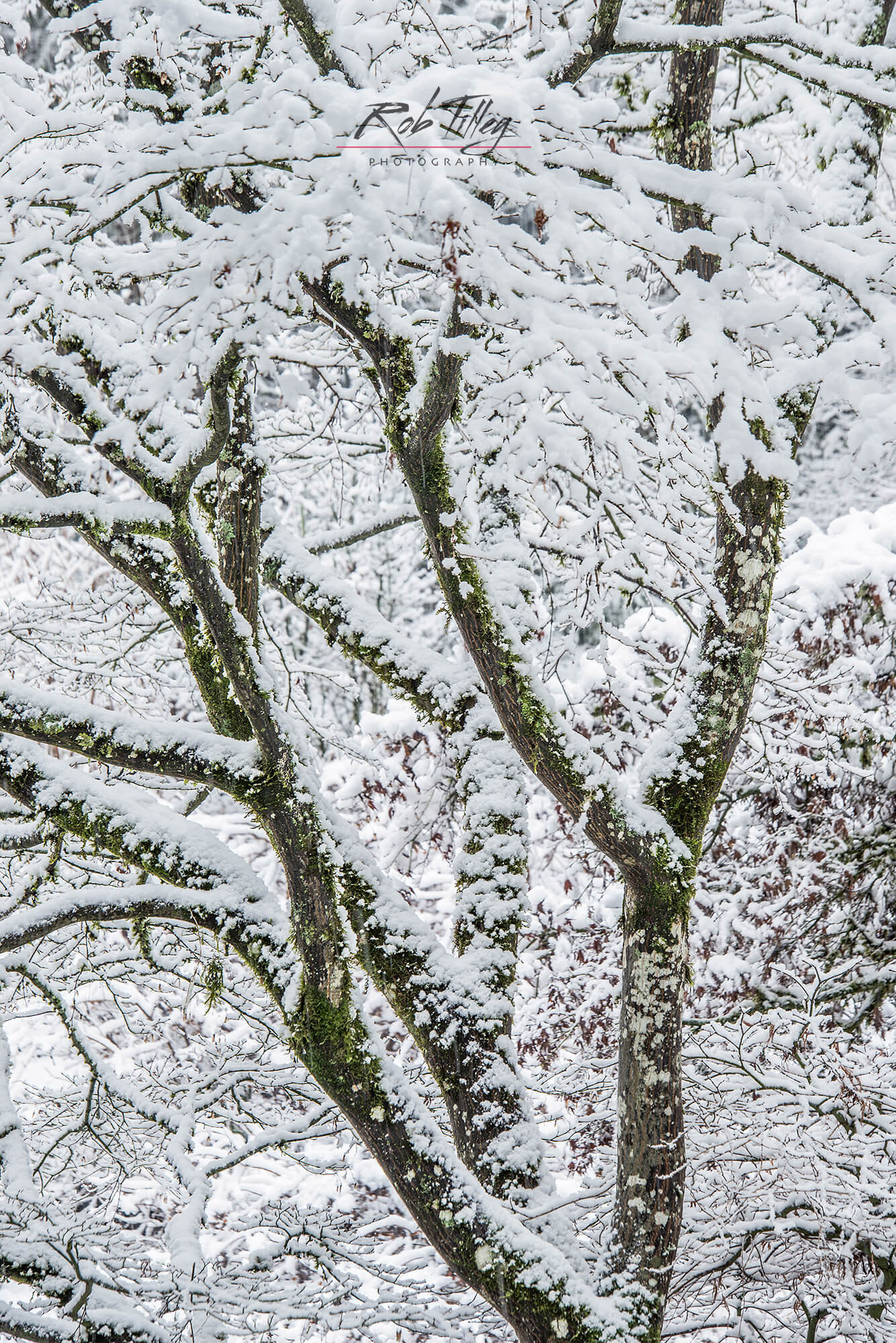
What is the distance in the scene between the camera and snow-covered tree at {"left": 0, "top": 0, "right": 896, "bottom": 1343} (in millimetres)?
2289

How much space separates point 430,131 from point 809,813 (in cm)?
441

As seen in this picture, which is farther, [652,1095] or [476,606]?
[652,1095]

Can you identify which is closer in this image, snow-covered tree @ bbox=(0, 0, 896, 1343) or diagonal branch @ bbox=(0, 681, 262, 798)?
snow-covered tree @ bbox=(0, 0, 896, 1343)

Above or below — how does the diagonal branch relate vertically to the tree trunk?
above

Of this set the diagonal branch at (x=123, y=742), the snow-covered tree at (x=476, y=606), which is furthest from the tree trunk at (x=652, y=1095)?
the diagonal branch at (x=123, y=742)

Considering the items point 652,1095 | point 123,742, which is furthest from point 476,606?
point 652,1095

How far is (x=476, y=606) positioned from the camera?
3.29 m

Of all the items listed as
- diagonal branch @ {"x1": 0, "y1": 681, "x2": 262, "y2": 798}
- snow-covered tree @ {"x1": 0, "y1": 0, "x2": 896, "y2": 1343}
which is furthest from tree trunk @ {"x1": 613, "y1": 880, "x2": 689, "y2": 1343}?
diagonal branch @ {"x1": 0, "y1": 681, "x2": 262, "y2": 798}

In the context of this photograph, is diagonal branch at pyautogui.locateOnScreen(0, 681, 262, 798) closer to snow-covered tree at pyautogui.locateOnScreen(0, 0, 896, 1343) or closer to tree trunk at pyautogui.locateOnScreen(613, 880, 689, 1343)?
snow-covered tree at pyautogui.locateOnScreen(0, 0, 896, 1343)

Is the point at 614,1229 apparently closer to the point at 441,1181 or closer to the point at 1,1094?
the point at 441,1181

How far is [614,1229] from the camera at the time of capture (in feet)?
11.3

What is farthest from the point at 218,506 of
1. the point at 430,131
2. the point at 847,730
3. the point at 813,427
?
the point at 813,427

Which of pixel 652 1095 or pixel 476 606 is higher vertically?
pixel 476 606

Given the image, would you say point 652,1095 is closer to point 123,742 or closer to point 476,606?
point 476,606
